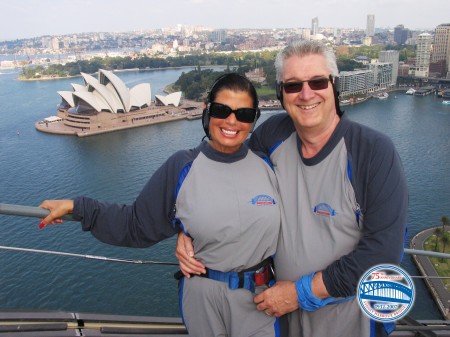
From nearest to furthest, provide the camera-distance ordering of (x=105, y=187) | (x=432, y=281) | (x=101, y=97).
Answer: (x=432, y=281) → (x=105, y=187) → (x=101, y=97)

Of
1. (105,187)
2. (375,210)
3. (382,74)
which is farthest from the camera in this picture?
(382,74)

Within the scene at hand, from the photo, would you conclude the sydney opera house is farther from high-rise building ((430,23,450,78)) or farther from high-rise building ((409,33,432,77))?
high-rise building ((430,23,450,78))

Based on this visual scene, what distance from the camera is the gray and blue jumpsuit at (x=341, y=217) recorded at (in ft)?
1.61

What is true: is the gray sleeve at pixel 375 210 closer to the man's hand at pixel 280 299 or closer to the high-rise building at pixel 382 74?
the man's hand at pixel 280 299

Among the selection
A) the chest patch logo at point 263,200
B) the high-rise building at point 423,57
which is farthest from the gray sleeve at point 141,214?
the high-rise building at point 423,57

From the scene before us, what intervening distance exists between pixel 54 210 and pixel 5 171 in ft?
26.7

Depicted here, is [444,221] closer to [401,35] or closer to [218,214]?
[218,214]

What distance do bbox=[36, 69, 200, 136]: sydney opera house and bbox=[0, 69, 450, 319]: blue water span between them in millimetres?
450

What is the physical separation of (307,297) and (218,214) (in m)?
0.15

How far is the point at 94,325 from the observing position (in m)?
0.69

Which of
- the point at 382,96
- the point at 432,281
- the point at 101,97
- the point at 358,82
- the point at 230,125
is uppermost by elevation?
the point at 230,125

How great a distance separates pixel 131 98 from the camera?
12.9 meters

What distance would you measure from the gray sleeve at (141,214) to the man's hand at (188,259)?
31mm

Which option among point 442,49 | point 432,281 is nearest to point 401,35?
point 442,49
